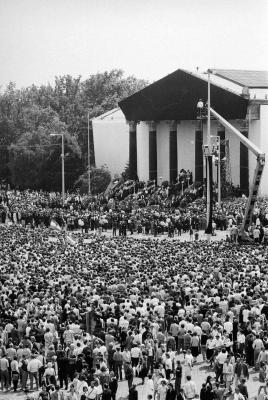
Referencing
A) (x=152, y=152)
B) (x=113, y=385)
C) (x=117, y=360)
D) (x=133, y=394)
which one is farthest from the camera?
(x=152, y=152)

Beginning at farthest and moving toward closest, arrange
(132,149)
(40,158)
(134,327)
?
(40,158), (132,149), (134,327)

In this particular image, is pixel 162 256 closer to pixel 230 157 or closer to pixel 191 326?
pixel 191 326

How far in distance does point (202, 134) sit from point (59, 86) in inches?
1769

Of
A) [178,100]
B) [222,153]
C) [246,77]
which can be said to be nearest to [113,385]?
[222,153]

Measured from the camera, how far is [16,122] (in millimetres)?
110375

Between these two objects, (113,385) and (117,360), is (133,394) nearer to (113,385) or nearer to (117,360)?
(113,385)

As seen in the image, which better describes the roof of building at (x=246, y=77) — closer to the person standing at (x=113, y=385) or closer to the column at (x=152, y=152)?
the column at (x=152, y=152)

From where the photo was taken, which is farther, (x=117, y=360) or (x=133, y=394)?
(x=117, y=360)

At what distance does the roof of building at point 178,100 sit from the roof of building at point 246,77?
225 centimetres

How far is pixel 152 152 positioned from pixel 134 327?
59.5m

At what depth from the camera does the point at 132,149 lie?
85.9 meters

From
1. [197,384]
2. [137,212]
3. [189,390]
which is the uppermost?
[137,212]

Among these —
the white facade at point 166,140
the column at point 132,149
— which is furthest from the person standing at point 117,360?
the column at point 132,149

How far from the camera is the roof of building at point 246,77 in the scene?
247ft
